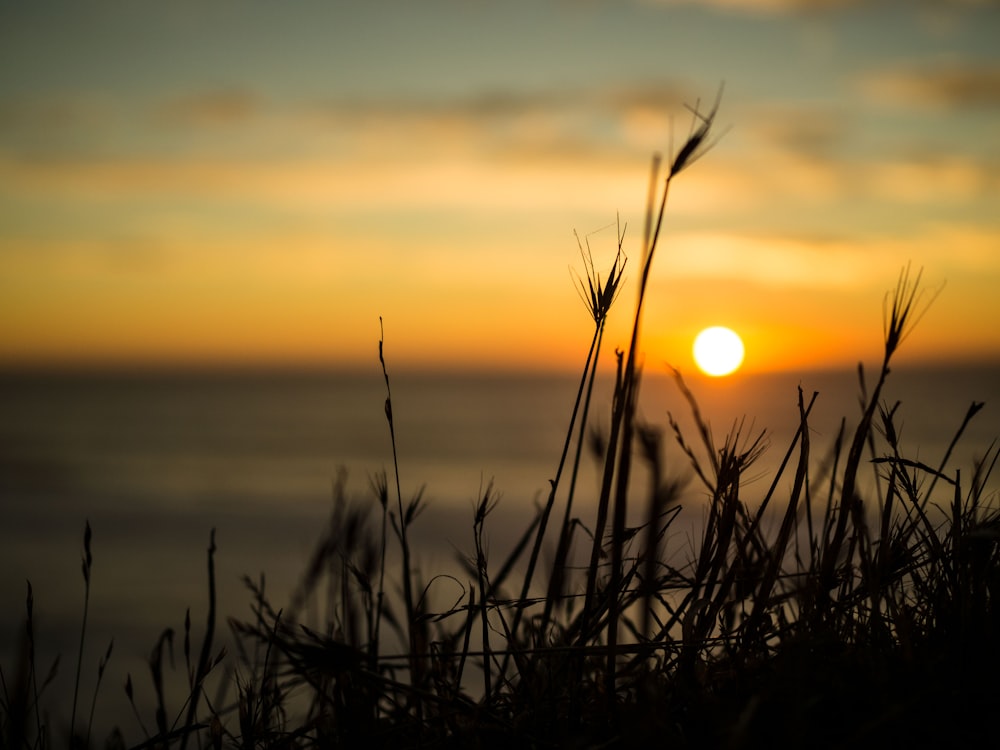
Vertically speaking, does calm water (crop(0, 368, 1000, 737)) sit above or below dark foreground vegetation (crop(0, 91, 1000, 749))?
above

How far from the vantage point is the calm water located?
35.4 feet

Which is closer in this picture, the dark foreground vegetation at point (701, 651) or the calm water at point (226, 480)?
the dark foreground vegetation at point (701, 651)

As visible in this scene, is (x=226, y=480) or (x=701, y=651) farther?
(x=226, y=480)

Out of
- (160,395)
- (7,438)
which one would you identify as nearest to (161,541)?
(7,438)

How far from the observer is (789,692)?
1.12m

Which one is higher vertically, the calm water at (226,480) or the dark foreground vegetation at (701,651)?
the calm water at (226,480)

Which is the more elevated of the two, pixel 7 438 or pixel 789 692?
pixel 7 438

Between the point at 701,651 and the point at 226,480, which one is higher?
the point at 226,480

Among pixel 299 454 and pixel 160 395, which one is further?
pixel 160 395

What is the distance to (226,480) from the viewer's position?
26.3 metres

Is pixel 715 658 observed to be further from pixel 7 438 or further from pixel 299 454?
pixel 7 438

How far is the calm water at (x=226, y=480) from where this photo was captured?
35.4 ft

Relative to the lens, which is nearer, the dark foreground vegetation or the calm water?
the dark foreground vegetation

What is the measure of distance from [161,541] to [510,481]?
581 inches
